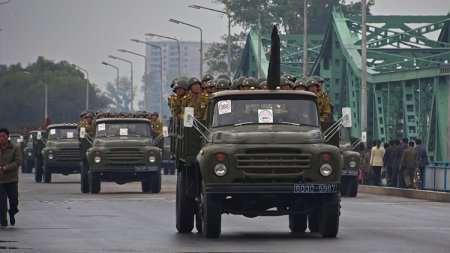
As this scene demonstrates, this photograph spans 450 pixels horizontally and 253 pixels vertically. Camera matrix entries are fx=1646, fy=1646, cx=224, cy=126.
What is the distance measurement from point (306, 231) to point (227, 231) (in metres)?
1.16

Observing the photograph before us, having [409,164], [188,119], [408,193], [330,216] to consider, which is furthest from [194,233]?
[409,164]

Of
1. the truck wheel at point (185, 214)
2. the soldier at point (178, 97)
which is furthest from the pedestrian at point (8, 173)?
the truck wheel at point (185, 214)

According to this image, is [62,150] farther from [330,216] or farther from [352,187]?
[330,216]

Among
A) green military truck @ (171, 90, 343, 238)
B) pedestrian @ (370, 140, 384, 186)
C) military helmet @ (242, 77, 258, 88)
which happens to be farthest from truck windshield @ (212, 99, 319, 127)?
pedestrian @ (370, 140, 384, 186)

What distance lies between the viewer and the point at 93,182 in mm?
43156

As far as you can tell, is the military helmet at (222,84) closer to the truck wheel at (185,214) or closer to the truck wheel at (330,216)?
the truck wheel at (185,214)

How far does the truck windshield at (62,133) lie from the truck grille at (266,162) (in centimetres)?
3122

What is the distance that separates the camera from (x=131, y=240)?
21.7m

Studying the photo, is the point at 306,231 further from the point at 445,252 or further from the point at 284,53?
the point at 284,53

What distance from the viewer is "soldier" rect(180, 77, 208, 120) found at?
78.9ft

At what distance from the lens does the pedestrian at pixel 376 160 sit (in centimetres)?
4697

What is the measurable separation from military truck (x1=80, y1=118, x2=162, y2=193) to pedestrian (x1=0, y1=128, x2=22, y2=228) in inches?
658

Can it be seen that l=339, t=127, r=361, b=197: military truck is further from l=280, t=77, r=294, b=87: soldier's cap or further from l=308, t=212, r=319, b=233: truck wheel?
l=308, t=212, r=319, b=233: truck wheel

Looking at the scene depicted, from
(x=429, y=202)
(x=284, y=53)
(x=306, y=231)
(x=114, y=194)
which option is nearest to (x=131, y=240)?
(x=306, y=231)
